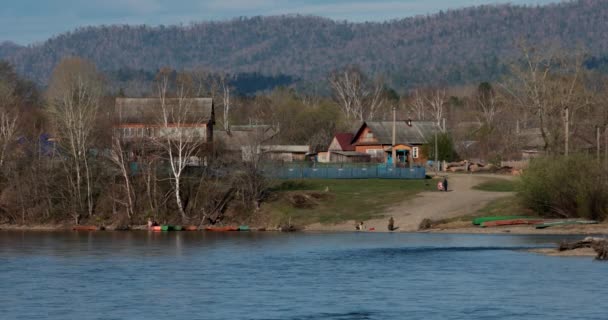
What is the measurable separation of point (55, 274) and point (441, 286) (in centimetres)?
1775

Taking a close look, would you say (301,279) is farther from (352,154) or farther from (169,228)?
(352,154)

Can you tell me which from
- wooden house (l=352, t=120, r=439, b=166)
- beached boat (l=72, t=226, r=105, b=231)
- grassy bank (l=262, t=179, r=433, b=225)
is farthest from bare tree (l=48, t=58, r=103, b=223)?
wooden house (l=352, t=120, r=439, b=166)

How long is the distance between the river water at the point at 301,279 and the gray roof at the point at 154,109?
26.3 meters

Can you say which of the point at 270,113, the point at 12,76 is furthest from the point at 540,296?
the point at 12,76

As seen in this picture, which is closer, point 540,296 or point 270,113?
point 540,296

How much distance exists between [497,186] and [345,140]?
4620 centimetres

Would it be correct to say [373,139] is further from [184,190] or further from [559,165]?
[559,165]

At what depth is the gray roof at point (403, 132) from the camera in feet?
427

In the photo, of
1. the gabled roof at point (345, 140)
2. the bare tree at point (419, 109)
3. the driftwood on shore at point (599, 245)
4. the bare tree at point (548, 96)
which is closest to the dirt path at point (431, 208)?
the bare tree at point (548, 96)

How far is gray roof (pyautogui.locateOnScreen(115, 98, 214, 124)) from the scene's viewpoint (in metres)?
94.8

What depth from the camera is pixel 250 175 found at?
82.2 m

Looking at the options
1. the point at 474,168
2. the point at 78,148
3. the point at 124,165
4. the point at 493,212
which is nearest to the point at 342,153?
the point at 474,168

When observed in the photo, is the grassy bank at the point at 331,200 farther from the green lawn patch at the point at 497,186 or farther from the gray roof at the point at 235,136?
the gray roof at the point at 235,136

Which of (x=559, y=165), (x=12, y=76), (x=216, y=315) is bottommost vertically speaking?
(x=216, y=315)
